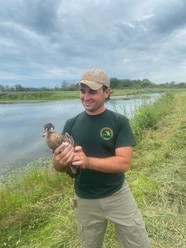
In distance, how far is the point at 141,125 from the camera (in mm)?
9688

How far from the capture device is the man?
2.32 meters

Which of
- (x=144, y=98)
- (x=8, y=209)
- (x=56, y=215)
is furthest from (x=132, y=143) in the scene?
(x=144, y=98)

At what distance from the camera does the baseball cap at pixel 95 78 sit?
231 cm

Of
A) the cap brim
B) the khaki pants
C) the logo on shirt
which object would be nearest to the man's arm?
the logo on shirt

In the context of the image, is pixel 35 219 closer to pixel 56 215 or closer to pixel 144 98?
pixel 56 215

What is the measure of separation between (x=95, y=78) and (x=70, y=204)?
2.38 meters

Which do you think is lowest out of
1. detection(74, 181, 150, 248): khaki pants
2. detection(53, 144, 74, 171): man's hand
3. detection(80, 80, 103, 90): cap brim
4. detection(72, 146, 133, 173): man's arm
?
detection(74, 181, 150, 248): khaki pants

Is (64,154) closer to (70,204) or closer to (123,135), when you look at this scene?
(123,135)

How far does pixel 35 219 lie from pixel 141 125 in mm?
6028

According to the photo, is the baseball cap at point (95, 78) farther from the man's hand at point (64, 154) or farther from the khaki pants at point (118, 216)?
the khaki pants at point (118, 216)

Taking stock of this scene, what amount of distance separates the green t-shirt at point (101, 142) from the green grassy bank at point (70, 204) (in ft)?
3.56

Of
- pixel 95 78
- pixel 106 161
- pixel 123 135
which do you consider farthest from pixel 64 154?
pixel 95 78

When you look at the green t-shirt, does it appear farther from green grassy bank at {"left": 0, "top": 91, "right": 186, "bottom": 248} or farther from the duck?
green grassy bank at {"left": 0, "top": 91, "right": 186, "bottom": 248}

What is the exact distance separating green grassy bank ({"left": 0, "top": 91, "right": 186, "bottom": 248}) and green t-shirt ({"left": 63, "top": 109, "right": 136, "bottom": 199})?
1086 millimetres
